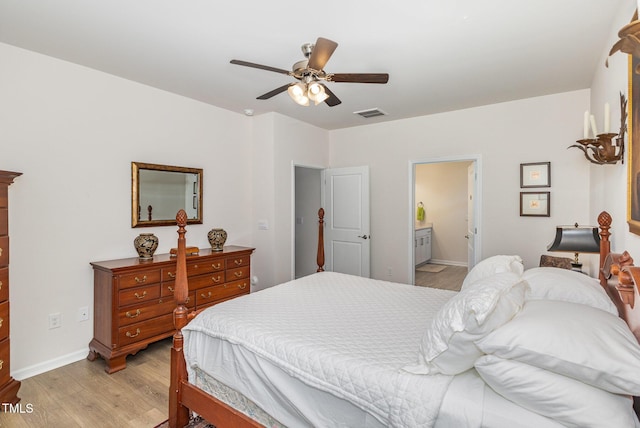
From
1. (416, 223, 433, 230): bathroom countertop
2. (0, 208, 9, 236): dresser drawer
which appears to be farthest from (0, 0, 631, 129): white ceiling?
(416, 223, 433, 230): bathroom countertop

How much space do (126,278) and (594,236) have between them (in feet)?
11.9

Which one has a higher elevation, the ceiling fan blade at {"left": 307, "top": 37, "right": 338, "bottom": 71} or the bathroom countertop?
the ceiling fan blade at {"left": 307, "top": 37, "right": 338, "bottom": 71}

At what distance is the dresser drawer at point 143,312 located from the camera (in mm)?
2783

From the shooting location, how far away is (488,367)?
115 centimetres

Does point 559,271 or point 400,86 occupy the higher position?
point 400,86

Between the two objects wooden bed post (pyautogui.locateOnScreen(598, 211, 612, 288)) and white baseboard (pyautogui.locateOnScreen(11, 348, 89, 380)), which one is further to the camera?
white baseboard (pyautogui.locateOnScreen(11, 348, 89, 380))

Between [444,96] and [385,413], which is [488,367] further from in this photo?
[444,96]

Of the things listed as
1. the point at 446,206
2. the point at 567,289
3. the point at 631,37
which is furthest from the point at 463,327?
the point at 446,206

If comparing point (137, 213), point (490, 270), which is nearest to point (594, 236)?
point (490, 270)

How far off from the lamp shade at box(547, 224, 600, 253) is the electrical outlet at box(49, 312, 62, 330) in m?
4.04

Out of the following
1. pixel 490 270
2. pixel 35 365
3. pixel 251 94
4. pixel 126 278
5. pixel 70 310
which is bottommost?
pixel 35 365

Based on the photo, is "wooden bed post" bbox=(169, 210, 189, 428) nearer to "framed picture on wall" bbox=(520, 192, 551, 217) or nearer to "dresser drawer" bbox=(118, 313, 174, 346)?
"dresser drawer" bbox=(118, 313, 174, 346)

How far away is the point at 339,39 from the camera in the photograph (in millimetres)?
2453

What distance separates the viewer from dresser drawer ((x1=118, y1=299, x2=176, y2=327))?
2783 mm
